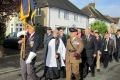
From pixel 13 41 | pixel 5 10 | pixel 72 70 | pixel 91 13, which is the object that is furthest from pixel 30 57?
pixel 91 13

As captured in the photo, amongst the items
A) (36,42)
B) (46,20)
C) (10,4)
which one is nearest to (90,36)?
(36,42)

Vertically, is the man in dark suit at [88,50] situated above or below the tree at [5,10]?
below

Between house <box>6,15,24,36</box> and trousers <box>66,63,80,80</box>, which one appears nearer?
trousers <box>66,63,80,80</box>

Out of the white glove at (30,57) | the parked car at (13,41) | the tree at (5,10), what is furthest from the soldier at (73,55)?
the parked car at (13,41)

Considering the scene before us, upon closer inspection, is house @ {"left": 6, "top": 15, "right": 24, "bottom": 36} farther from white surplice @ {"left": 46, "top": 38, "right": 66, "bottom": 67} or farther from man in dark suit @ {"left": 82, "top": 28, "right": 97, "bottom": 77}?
white surplice @ {"left": 46, "top": 38, "right": 66, "bottom": 67}

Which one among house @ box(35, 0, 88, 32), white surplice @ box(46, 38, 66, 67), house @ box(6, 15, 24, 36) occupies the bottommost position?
white surplice @ box(46, 38, 66, 67)

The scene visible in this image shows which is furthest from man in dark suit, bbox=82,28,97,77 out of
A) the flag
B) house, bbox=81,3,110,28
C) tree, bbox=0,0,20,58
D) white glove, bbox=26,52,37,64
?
house, bbox=81,3,110,28

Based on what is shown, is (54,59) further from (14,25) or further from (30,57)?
(14,25)

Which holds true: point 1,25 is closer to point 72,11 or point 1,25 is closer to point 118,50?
point 118,50

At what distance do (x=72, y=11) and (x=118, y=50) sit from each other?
24376 mm

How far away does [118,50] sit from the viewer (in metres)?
14.0

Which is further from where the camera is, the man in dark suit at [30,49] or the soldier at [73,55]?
the soldier at [73,55]

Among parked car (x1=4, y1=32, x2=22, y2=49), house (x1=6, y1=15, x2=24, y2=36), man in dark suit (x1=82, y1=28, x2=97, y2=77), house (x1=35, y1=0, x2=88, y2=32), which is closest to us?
man in dark suit (x1=82, y1=28, x2=97, y2=77)

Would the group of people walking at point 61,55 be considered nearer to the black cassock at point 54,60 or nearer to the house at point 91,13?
the black cassock at point 54,60
